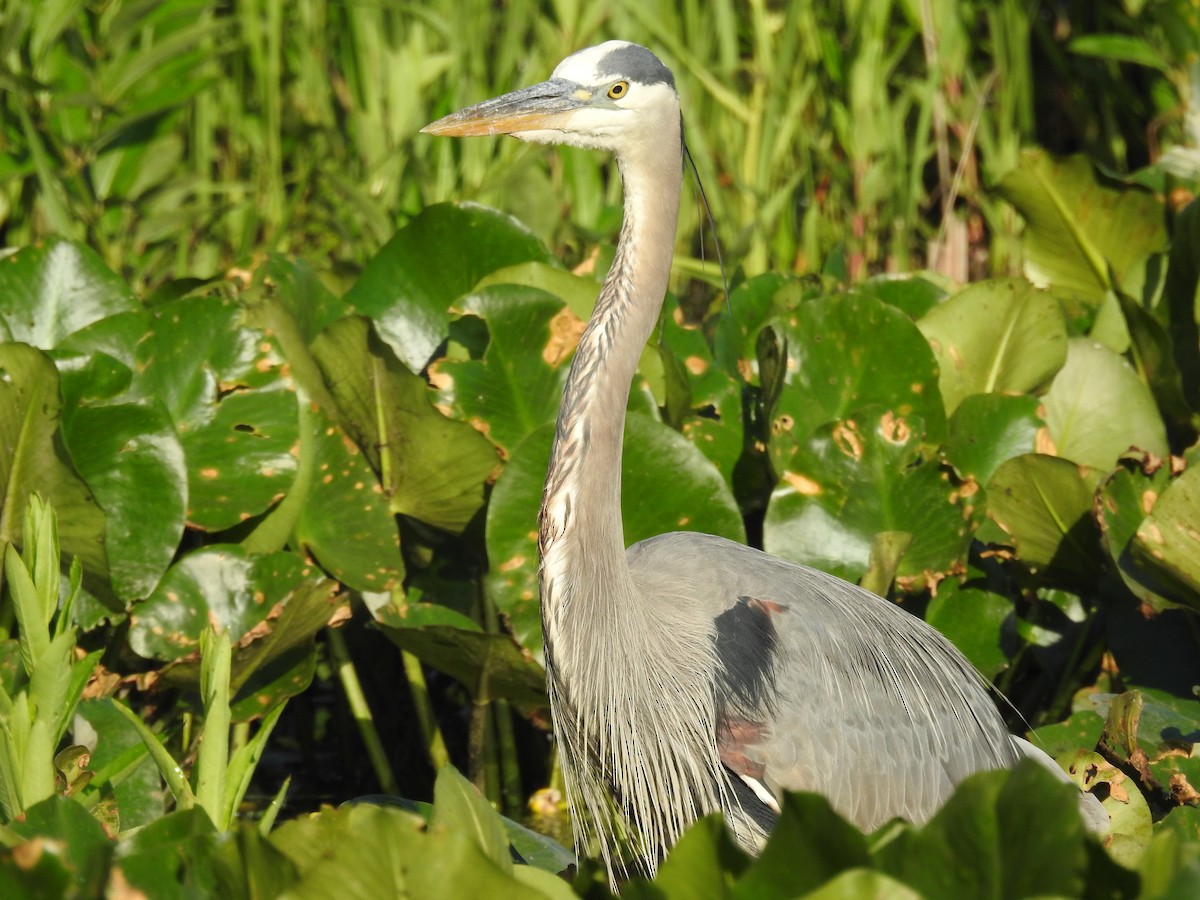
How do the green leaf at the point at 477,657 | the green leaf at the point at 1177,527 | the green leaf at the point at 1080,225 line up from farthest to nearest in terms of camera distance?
the green leaf at the point at 1080,225 < the green leaf at the point at 477,657 < the green leaf at the point at 1177,527

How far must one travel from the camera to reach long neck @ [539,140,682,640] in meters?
Answer: 2.43

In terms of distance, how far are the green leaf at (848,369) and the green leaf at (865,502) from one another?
0.14m

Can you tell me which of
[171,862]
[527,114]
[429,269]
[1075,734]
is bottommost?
[1075,734]

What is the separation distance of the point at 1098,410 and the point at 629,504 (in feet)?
4.28

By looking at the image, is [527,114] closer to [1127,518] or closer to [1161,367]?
[1127,518]

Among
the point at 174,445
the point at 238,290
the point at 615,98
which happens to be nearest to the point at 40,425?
the point at 174,445

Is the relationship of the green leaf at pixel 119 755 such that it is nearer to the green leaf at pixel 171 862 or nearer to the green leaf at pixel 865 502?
the green leaf at pixel 171 862

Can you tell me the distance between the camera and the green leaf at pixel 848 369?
3.32 meters

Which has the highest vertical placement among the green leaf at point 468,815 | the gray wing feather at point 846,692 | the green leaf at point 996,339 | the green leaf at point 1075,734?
the green leaf at point 468,815

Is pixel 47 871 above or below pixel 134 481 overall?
above

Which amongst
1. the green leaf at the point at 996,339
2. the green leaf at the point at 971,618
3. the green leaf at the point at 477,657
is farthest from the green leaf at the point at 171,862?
the green leaf at the point at 996,339

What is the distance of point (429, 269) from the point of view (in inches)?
138

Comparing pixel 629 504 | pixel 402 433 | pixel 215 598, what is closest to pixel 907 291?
pixel 629 504

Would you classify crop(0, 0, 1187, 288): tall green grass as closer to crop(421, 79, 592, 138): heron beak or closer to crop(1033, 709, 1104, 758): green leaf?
crop(421, 79, 592, 138): heron beak
